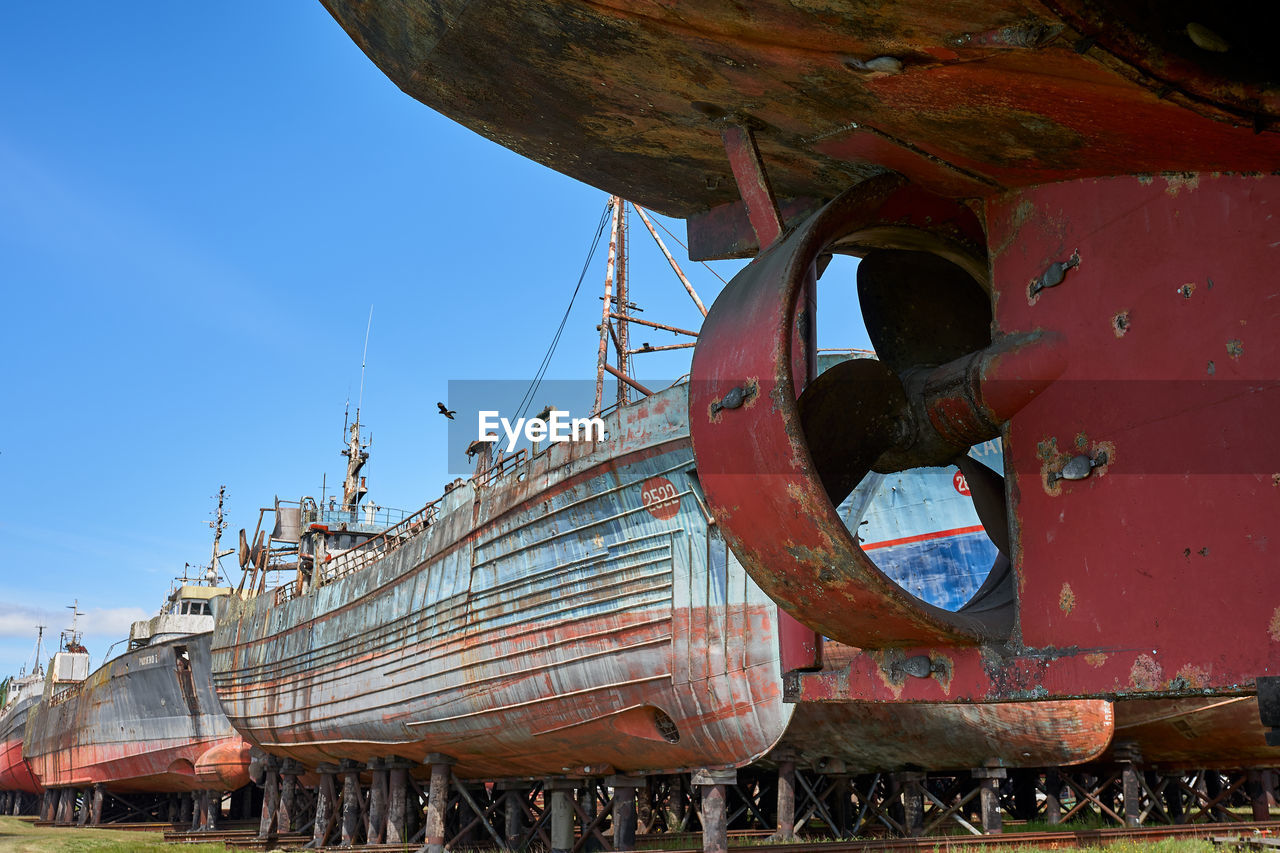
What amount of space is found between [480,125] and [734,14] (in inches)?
60.2

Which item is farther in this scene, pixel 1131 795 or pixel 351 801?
pixel 351 801

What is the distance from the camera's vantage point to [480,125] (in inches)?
174

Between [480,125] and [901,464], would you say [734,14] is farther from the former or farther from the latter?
[901,464]

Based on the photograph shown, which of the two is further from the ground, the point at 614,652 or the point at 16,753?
the point at 614,652

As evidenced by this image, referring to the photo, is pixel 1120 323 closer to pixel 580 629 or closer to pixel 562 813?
pixel 580 629

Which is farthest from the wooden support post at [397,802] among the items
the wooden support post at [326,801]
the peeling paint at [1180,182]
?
the peeling paint at [1180,182]

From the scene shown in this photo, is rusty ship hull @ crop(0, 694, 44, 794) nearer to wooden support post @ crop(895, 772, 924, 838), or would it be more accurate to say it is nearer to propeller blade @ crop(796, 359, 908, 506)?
wooden support post @ crop(895, 772, 924, 838)

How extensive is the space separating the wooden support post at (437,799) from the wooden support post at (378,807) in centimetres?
196

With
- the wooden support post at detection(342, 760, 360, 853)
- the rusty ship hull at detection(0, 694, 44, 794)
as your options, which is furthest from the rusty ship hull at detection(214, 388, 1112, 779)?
the rusty ship hull at detection(0, 694, 44, 794)

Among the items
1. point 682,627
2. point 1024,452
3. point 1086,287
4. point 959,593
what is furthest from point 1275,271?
point 959,593

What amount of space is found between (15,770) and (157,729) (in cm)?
2184

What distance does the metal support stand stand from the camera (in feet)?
34.0

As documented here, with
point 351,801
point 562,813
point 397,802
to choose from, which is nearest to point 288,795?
point 351,801

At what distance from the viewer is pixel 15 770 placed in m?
42.4
